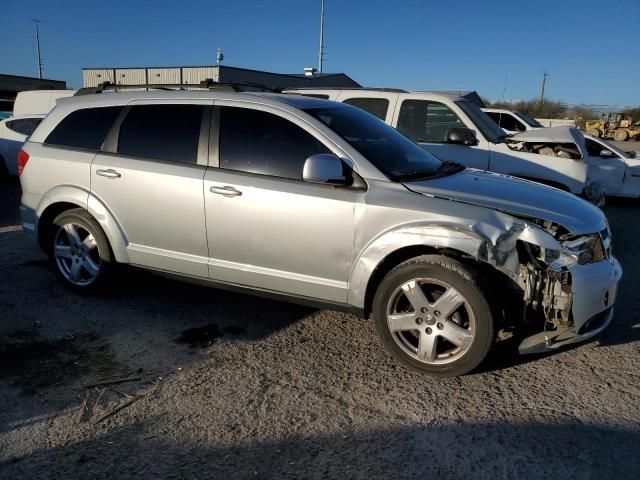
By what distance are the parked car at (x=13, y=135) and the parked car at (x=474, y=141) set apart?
6.49 metres

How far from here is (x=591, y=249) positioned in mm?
3561

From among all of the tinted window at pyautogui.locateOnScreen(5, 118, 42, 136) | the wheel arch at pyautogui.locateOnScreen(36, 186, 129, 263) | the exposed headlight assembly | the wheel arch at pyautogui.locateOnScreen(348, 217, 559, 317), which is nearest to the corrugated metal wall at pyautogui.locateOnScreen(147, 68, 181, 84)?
the tinted window at pyautogui.locateOnScreen(5, 118, 42, 136)

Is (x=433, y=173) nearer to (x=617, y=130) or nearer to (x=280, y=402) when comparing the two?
(x=280, y=402)

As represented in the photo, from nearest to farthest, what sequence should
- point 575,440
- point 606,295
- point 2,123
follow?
point 575,440 < point 606,295 < point 2,123

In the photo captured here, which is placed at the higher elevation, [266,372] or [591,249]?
[591,249]

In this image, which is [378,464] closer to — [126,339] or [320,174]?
[320,174]

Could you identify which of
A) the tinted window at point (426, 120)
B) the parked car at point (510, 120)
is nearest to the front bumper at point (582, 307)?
the tinted window at point (426, 120)

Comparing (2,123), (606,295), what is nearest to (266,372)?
(606,295)

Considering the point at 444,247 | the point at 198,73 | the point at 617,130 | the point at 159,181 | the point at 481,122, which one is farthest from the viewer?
the point at 617,130

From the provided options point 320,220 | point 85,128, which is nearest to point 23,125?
point 85,128

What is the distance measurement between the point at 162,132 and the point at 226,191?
0.92 meters

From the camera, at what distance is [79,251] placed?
4.88 metres

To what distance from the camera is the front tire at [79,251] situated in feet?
15.5

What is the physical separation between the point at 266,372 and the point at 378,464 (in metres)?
1.16
